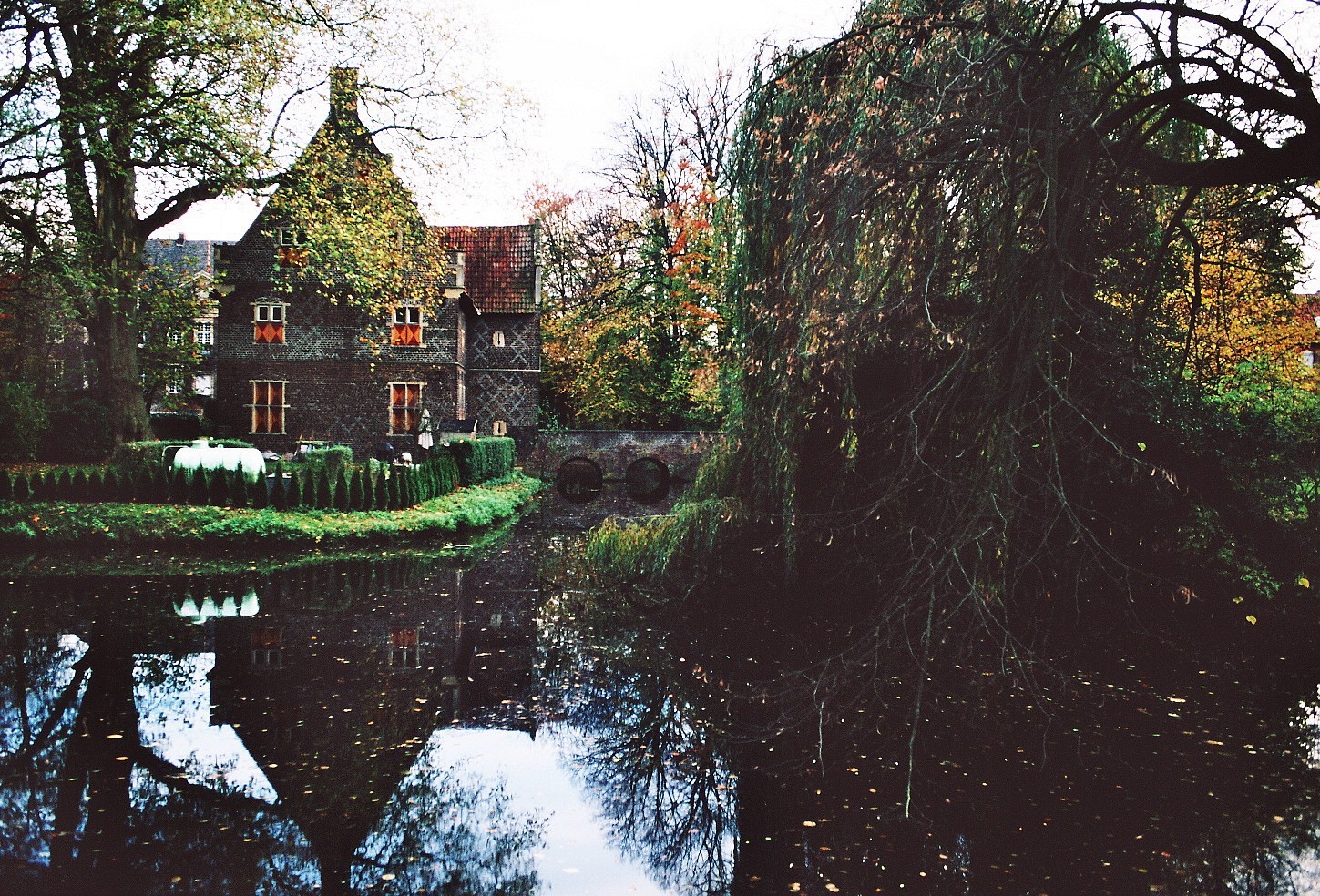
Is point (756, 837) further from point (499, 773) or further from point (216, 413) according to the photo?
point (216, 413)

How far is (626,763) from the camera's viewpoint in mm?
5023

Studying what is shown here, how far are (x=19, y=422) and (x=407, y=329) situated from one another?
436 inches

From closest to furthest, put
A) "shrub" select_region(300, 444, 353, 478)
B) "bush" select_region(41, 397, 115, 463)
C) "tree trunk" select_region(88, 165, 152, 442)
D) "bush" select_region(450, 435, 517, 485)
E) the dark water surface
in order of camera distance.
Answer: the dark water surface
"shrub" select_region(300, 444, 353, 478)
"tree trunk" select_region(88, 165, 152, 442)
"bush" select_region(41, 397, 115, 463)
"bush" select_region(450, 435, 517, 485)

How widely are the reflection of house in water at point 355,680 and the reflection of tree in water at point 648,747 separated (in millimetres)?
397

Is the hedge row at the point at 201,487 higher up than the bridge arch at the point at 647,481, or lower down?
higher up

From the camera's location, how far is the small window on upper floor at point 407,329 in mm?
26953

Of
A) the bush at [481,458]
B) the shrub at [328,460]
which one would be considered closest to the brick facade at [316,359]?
the bush at [481,458]

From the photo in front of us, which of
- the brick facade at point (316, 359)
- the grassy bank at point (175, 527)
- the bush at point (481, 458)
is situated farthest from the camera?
the brick facade at point (316, 359)

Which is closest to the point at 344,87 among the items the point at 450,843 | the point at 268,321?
the point at 268,321

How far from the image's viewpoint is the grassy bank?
39.2 ft

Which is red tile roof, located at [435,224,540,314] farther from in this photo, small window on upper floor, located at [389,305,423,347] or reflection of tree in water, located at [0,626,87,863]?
reflection of tree in water, located at [0,626,87,863]

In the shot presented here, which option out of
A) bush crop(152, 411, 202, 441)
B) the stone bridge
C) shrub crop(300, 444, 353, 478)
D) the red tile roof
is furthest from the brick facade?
shrub crop(300, 444, 353, 478)

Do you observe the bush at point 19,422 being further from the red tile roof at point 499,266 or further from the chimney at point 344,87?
the red tile roof at point 499,266

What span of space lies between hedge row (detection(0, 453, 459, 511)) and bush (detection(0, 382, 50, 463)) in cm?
501
